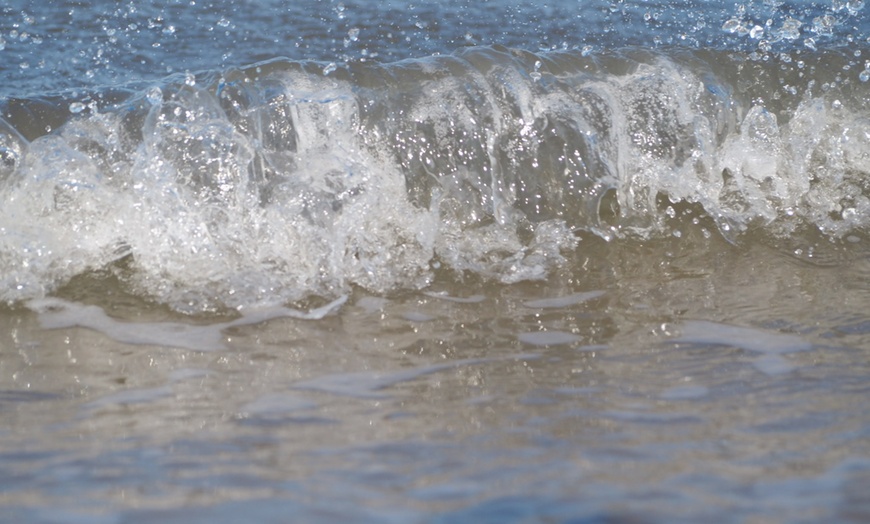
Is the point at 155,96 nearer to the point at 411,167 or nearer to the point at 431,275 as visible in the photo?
the point at 411,167

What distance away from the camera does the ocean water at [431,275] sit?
1762 millimetres

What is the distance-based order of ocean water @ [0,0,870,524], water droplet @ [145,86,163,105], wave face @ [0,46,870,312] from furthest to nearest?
water droplet @ [145,86,163,105] → wave face @ [0,46,870,312] → ocean water @ [0,0,870,524]

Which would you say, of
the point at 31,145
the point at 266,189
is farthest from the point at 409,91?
the point at 31,145

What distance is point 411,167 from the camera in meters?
3.59

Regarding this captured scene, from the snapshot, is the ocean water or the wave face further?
the wave face

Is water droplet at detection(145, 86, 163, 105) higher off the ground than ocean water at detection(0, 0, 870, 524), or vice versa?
water droplet at detection(145, 86, 163, 105)

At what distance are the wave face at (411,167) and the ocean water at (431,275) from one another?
1 centimetres

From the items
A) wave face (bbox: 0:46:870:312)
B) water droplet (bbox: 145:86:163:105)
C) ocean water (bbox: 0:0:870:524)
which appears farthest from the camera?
water droplet (bbox: 145:86:163:105)

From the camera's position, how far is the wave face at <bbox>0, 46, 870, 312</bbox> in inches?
122

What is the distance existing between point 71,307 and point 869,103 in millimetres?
3171

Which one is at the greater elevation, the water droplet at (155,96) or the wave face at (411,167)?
the water droplet at (155,96)

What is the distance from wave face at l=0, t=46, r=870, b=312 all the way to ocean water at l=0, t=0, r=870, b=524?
0.01 meters

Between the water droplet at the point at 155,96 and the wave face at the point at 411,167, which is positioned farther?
the water droplet at the point at 155,96

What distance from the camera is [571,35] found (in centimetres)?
516
